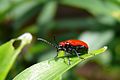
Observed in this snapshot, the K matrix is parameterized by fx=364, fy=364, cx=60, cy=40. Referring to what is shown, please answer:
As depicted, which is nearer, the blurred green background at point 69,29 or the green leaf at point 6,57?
the green leaf at point 6,57

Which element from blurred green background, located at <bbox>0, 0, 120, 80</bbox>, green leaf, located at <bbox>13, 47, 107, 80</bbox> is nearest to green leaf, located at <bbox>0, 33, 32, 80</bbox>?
green leaf, located at <bbox>13, 47, 107, 80</bbox>

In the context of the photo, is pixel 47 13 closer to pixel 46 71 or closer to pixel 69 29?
pixel 69 29

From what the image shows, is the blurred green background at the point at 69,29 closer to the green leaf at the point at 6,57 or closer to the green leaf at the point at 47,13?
the green leaf at the point at 47,13

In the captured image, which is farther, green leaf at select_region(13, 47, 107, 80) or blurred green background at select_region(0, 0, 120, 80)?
blurred green background at select_region(0, 0, 120, 80)

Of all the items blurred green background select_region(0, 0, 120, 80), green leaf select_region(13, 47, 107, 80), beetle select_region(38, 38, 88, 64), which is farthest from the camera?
blurred green background select_region(0, 0, 120, 80)

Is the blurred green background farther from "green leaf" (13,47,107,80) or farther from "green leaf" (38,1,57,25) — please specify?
"green leaf" (13,47,107,80)

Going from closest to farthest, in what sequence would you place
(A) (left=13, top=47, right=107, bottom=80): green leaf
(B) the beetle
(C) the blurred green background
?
1. (A) (left=13, top=47, right=107, bottom=80): green leaf
2. (B) the beetle
3. (C) the blurred green background

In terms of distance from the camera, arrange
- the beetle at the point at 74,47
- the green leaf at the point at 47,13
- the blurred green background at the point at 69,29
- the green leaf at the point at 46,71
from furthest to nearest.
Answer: the green leaf at the point at 47,13 < the blurred green background at the point at 69,29 < the beetle at the point at 74,47 < the green leaf at the point at 46,71

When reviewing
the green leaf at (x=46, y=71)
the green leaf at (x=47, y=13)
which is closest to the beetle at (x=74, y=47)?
the green leaf at (x=46, y=71)

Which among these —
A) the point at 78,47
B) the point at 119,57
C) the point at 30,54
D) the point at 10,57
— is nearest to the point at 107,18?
the point at 119,57
